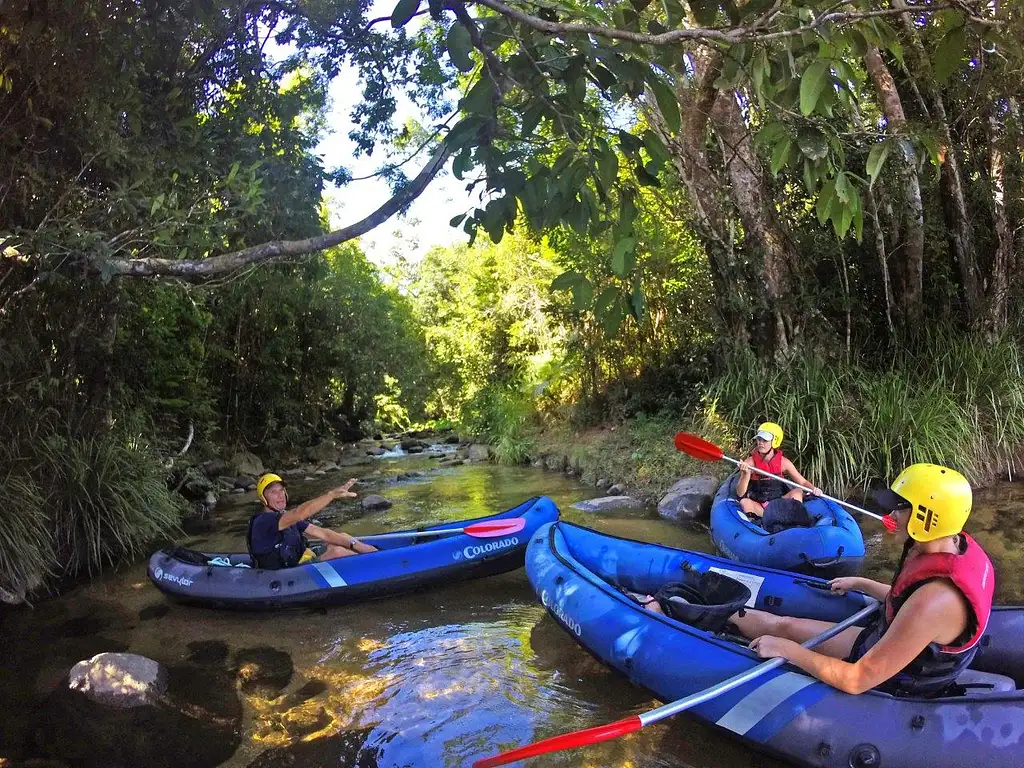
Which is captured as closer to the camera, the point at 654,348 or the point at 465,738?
the point at 465,738

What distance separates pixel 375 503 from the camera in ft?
30.3

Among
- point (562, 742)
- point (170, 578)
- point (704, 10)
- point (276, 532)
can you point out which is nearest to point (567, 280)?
point (704, 10)

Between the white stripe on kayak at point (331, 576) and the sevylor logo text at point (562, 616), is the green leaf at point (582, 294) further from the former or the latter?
the white stripe on kayak at point (331, 576)

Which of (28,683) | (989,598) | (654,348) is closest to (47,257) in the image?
(28,683)

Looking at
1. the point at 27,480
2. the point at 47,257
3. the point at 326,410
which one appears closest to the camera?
the point at 47,257

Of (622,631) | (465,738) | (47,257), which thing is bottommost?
(465,738)

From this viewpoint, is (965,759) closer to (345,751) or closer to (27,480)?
(345,751)

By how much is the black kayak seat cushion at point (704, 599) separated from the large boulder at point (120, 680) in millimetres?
2835

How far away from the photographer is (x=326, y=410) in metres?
15.1

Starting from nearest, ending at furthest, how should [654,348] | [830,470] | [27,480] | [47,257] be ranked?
[47,257] → [27,480] → [830,470] → [654,348]

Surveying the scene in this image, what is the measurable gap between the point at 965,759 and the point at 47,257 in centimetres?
486

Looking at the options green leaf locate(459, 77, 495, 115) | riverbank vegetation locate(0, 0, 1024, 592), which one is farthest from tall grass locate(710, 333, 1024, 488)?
green leaf locate(459, 77, 495, 115)

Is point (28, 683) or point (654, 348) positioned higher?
point (654, 348)

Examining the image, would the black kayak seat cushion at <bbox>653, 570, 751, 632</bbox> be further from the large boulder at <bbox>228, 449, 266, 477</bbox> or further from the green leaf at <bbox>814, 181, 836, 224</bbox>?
the large boulder at <bbox>228, 449, 266, 477</bbox>
